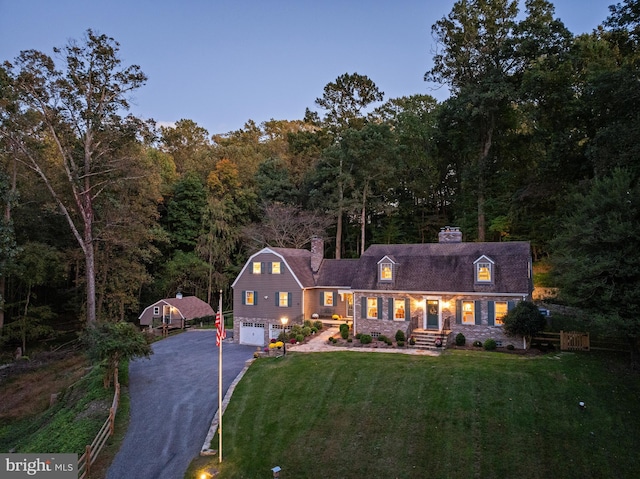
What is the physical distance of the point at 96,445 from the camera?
12727mm

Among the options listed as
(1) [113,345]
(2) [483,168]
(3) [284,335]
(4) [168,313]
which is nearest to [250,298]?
(3) [284,335]

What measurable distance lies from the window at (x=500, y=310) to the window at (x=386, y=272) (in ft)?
18.4

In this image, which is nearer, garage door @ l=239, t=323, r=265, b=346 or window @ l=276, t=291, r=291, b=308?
window @ l=276, t=291, r=291, b=308

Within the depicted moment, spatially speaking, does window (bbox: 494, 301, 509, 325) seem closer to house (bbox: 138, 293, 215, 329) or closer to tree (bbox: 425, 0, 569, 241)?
tree (bbox: 425, 0, 569, 241)

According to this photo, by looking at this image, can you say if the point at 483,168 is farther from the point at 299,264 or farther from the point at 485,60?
the point at 299,264

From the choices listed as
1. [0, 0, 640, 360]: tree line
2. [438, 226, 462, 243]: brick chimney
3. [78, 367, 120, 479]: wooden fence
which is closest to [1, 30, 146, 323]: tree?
[0, 0, 640, 360]: tree line

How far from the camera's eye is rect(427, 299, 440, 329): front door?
21.5m

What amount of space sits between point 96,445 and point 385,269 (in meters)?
15.5

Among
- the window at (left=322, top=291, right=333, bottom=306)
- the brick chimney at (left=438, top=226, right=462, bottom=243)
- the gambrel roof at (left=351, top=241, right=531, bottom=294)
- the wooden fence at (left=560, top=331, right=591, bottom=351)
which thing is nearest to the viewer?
the wooden fence at (left=560, top=331, right=591, bottom=351)

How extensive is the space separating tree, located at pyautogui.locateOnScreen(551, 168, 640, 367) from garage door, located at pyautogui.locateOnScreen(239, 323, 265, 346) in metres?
17.0

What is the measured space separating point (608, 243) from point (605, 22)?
40.5ft

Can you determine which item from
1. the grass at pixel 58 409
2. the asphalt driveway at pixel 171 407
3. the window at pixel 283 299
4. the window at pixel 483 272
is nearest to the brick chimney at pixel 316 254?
the window at pixel 283 299

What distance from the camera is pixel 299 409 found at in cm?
1455

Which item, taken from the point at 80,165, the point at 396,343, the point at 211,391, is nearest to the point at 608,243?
the point at 396,343
